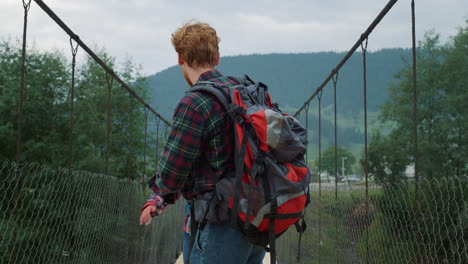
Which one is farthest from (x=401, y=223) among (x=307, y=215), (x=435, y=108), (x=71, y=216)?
(x=435, y=108)

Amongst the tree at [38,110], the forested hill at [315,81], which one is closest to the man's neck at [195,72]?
the tree at [38,110]

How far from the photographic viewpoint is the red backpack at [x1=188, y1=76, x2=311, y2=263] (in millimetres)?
1144

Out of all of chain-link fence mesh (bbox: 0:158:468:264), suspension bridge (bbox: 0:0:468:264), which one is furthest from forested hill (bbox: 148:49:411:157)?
suspension bridge (bbox: 0:0:468:264)

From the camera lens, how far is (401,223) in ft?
5.32

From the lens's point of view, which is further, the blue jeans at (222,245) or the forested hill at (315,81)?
the forested hill at (315,81)

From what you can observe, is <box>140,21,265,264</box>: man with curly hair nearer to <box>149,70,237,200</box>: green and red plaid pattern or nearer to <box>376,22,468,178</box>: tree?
<box>149,70,237,200</box>: green and red plaid pattern

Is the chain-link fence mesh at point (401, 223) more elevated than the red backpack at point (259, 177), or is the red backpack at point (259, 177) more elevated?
the red backpack at point (259, 177)

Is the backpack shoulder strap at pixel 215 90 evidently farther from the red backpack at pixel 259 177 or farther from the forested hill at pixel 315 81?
the forested hill at pixel 315 81

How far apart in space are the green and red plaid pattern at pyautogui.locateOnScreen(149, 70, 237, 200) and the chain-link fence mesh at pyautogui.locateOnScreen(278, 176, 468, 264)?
2.02 feet

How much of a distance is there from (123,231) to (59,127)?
6.51 meters

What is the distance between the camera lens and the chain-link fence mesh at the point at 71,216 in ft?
6.44

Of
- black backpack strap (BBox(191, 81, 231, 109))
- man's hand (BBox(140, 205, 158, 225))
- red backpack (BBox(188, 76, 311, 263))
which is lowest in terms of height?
man's hand (BBox(140, 205, 158, 225))

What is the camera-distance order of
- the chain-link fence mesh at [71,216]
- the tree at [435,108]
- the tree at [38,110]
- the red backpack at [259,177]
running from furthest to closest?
the tree at [435,108] → the tree at [38,110] → the chain-link fence mesh at [71,216] → the red backpack at [259,177]

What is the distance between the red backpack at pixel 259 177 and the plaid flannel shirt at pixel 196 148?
0.03 metres
